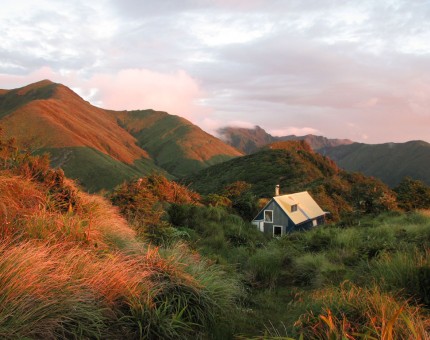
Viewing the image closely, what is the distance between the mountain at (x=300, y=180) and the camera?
40.8m

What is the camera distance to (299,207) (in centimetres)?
3434

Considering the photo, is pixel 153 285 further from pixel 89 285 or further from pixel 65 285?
pixel 65 285

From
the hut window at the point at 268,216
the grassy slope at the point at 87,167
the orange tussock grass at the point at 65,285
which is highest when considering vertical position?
the grassy slope at the point at 87,167

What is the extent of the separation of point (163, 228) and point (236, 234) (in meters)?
4.82

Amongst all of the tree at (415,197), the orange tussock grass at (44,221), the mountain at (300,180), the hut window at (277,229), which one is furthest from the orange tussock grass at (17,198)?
the hut window at (277,229)

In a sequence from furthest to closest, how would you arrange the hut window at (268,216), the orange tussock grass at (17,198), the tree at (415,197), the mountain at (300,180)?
the mountain at (300,180), the hut window at (268,216), the tree at (415,197), the orange tussock grass at (17,198)

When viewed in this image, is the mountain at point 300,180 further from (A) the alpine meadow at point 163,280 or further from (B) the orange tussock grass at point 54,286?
(B) the orange tussock grass at point 54,286

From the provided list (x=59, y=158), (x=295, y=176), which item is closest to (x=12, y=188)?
(x=295, y=176)

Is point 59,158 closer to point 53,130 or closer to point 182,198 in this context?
point 53,130

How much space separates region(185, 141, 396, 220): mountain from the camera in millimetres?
40781

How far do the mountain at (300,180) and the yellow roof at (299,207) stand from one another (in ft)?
8.88

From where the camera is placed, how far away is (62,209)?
696cm

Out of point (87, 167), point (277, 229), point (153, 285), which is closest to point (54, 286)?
point (153, 285)

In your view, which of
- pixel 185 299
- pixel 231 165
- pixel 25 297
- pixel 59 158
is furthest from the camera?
pixel 59 158
